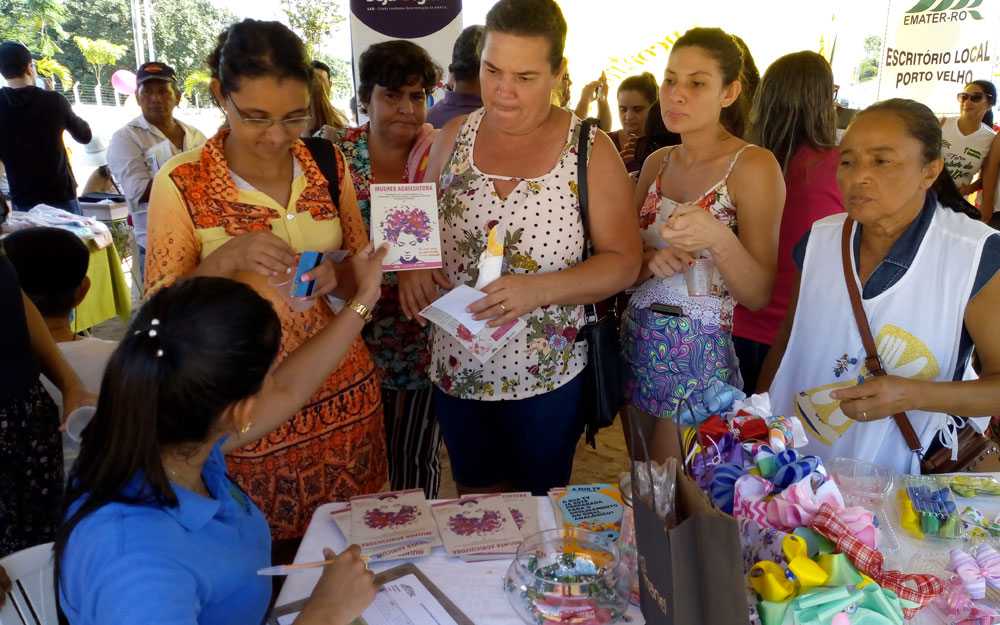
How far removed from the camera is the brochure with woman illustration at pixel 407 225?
6.15ft

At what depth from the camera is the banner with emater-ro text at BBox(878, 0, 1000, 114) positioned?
6055 mm

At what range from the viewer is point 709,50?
2195 mm

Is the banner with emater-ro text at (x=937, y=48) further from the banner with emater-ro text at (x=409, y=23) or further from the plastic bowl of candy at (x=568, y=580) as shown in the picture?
the plastic bowl of candy at (x=568, y=580)

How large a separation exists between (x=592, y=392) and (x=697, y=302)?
1.43 ft

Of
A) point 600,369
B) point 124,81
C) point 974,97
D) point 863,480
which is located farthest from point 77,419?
point 124,81

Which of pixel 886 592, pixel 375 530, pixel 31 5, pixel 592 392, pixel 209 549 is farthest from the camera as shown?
pixel 31 5

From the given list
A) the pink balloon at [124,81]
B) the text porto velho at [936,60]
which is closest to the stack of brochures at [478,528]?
the text porto velho at [936,60]

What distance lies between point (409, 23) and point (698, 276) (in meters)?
3.79

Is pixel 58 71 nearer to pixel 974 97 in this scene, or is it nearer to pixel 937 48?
pixel 937 48

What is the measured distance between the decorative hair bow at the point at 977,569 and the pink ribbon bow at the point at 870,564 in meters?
0.10

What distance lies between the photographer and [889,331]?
6.10 feet

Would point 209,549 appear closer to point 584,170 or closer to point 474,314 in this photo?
point 474,314

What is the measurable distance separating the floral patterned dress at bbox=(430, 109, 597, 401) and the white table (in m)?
0.55

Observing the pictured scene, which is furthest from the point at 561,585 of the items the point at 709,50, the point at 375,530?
the point at 709,50
